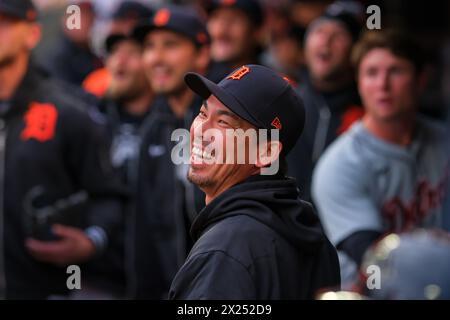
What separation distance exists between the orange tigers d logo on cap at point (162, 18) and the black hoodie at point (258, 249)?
3.51 m

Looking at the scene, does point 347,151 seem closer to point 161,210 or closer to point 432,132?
point 432,132

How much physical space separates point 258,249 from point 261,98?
0.59 m

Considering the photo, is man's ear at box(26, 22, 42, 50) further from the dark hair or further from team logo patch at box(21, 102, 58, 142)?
the dark hair

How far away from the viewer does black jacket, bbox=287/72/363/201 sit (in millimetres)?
6562

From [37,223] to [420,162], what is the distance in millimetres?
2222

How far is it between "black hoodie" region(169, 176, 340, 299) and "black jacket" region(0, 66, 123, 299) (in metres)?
2.63

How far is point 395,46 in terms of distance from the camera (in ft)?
20.4

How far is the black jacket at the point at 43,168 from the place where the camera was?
632 cm

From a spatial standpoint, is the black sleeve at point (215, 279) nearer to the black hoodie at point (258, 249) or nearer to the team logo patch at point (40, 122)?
the black hoodie at point (258, 249)

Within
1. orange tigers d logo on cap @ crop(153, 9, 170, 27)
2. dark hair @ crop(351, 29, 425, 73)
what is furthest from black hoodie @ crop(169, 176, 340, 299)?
orange tigers d logo on cap @ crop(153, 9, 170, 27)

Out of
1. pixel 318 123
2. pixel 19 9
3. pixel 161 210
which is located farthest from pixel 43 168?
pixel 318 123

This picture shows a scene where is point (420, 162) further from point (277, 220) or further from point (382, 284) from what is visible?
point (382, 284)

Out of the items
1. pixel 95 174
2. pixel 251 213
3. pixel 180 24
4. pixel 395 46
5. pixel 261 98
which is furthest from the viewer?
pixel 180 24

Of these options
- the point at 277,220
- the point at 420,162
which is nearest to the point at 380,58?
the point at 420,162
